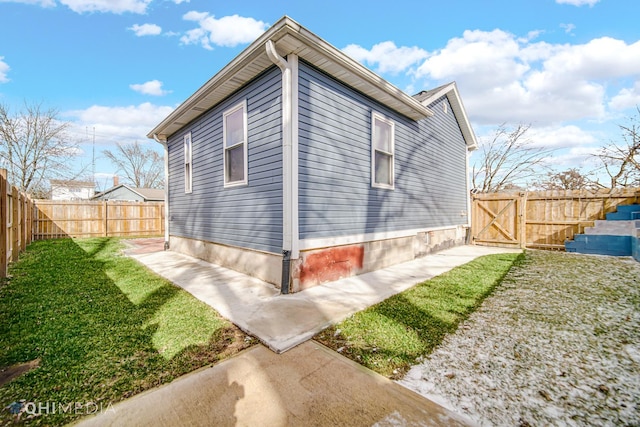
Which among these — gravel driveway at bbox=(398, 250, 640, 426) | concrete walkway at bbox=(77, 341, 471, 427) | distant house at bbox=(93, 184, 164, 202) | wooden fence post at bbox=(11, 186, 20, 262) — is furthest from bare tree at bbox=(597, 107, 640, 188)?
distant house at bbox=(93, 184, 164, 202)

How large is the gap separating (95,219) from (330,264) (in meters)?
12.8

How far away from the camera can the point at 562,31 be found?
834 cm

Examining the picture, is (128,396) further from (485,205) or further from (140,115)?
(140,115)

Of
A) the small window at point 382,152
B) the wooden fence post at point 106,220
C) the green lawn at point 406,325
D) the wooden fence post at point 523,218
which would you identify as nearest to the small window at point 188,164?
the small window at point 382,152

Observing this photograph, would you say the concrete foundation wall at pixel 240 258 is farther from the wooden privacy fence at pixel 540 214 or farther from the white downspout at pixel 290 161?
the wooden privacy fence at pixel 540 214

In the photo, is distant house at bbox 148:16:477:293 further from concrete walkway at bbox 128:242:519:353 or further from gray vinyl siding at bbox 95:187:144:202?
gray vinyl siding at bbox 95:187:144:202

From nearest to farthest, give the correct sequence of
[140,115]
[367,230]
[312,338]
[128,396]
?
1. [128,396]
2. [312,338]
3. [367,230]
4. [140,115]

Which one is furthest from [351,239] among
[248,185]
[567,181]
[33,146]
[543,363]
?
[33,146]

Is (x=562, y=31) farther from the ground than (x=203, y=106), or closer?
farther from the ground

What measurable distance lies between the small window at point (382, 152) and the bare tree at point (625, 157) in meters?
10.7

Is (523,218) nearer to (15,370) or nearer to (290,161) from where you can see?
(290,161)

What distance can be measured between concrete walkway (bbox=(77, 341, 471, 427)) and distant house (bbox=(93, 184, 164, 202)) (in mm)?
28504

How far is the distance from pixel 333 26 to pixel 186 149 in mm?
5651

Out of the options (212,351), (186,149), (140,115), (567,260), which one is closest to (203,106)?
(186,149)
